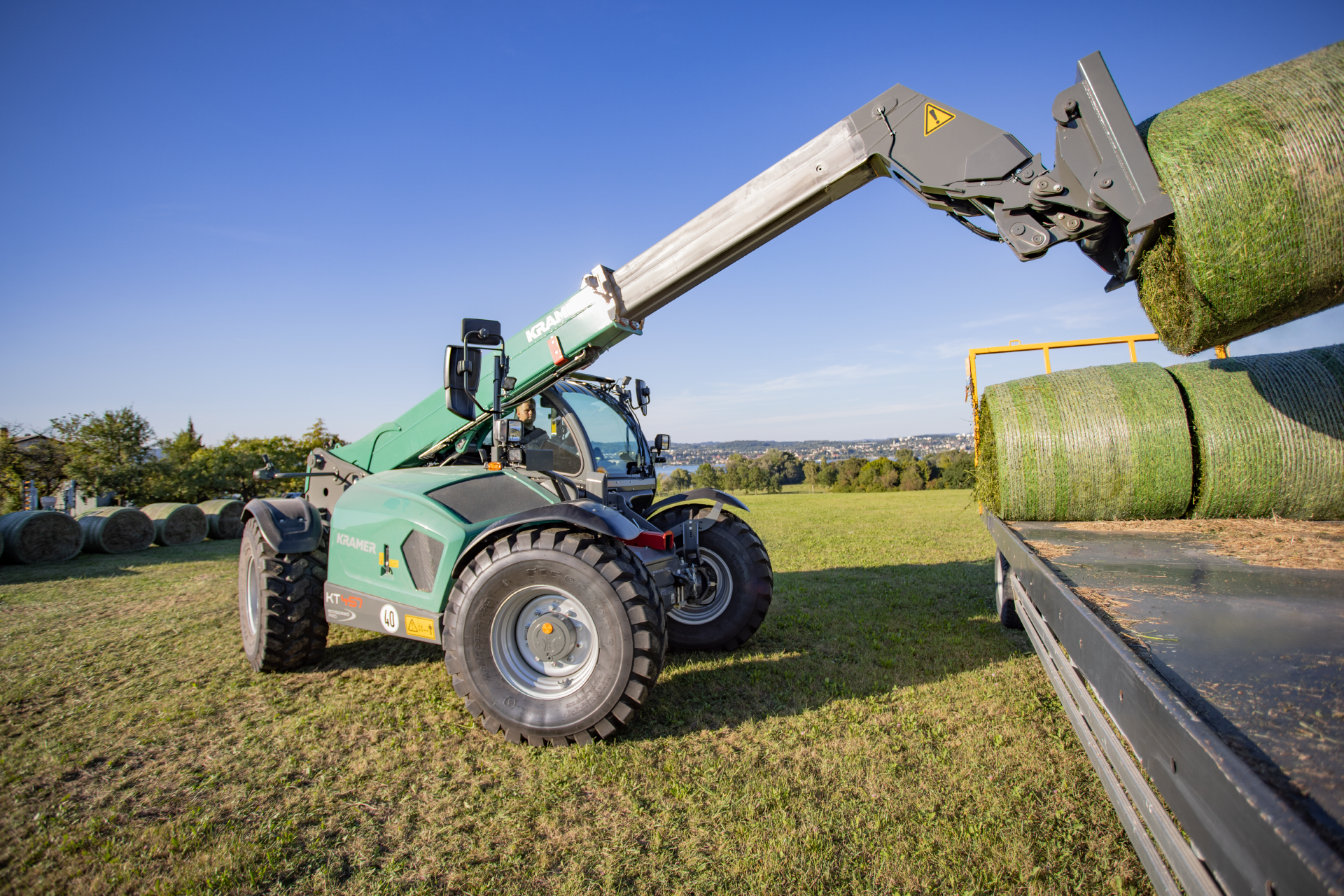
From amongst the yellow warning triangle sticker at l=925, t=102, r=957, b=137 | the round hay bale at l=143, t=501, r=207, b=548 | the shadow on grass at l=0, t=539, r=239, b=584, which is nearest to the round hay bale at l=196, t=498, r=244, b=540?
the round hay bale at l=143, t=501, r=207, b=548

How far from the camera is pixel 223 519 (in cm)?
1462

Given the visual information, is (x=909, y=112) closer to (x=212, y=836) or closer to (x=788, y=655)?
(x=788, y=655)

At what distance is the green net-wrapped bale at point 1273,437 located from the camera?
4289mm

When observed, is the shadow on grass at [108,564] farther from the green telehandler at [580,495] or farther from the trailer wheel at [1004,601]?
the trailer wheel at [1004,601]

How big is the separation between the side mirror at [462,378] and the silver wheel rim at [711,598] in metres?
2.16

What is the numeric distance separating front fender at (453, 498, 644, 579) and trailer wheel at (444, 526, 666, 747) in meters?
0.07

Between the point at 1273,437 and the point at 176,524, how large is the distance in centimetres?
1660

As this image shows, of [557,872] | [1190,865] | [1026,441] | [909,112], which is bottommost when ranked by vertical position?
[557,872]

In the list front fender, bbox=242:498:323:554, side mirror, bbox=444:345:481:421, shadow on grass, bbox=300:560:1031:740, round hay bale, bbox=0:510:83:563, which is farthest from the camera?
round hay bale, bbox=0:510:83:563

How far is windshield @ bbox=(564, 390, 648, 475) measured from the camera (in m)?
5.25

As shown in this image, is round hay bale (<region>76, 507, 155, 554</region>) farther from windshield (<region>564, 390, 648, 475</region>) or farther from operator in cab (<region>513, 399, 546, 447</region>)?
windshield (<region>564, 390, 648, 475</region>)

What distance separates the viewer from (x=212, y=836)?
2777 millimetres

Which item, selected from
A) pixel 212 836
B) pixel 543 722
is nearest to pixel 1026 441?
pixel 543 722

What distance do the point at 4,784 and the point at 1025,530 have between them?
5.95 metres
